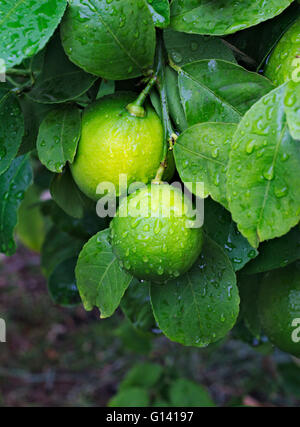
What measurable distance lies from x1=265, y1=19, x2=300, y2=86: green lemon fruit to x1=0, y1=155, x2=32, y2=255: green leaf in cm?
46

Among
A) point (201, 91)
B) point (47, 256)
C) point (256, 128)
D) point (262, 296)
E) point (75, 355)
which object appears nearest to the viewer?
point (256, 128)

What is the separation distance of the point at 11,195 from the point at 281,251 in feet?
1.54

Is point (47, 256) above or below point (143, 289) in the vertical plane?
below

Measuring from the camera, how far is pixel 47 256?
1.22 meters

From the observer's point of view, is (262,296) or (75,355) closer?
(262,296)

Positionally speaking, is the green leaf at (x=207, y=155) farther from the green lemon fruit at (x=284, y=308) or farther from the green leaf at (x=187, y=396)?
the green leaf at (x=187, y=396)

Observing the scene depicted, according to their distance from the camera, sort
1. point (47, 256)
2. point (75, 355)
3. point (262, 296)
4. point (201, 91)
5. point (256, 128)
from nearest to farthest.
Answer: point (256, 128) → point (201, 91) → point (262, 296) → point (47, 256) → point (75, 355)

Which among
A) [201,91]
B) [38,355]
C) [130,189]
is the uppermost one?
[201,91]

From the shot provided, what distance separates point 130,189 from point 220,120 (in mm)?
140

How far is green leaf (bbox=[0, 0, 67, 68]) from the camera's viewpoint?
0.51m

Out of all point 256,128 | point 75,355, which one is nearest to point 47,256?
point 256,128
